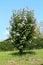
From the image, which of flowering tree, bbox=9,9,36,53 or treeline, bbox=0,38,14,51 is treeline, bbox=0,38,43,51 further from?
flowering tree, bbox=9,9,36,53

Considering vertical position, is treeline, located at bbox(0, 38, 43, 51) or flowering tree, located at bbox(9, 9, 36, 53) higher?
A: flowering tree, located at bbox(9, 9, 36, 53)

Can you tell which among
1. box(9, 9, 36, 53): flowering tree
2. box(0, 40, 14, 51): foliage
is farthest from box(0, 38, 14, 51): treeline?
box(9, 9, 36, 53): flowering tree

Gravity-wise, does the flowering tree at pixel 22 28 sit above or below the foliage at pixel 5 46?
above

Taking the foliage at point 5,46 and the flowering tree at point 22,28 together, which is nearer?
the flowering tree at point 22,28

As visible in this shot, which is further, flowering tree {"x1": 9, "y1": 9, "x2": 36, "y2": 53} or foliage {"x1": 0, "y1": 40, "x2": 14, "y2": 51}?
foliage {"x1": 0, "y1": 40, "x2": 14, "y2": 51}

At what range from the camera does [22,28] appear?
89.2 ft

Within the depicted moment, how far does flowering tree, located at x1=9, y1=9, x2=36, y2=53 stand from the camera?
27047 mm

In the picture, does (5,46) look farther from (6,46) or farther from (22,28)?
(22,28)

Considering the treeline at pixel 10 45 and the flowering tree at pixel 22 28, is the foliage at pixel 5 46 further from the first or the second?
the flowering tree at pixel 22 28

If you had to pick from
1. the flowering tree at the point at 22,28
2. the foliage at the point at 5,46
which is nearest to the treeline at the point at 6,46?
the foliage at the point at 5,46

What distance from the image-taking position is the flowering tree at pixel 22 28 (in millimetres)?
27047

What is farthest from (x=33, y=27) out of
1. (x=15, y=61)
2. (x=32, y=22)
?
(x=15, y=61)

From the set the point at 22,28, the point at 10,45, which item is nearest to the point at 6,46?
the point at 10,45

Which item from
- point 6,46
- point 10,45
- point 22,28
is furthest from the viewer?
point 6,46
